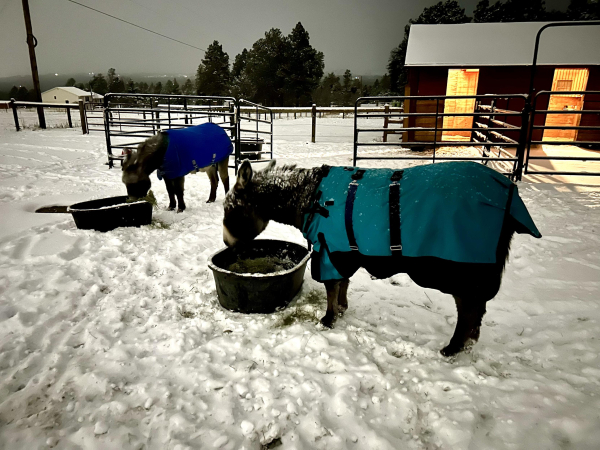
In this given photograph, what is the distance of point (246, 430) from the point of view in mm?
1778

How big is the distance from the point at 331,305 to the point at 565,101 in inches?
585

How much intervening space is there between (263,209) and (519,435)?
2.03 meters

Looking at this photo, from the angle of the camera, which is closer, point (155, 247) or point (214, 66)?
point (155, 247)

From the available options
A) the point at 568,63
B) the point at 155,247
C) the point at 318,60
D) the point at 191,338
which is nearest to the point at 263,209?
the point at 191,338

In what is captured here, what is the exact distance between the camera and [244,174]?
102 inches

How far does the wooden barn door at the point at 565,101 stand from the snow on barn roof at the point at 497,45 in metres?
0.88

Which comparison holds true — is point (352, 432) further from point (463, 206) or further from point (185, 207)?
point (185, 207)

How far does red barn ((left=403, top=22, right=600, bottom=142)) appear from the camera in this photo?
1173 cm

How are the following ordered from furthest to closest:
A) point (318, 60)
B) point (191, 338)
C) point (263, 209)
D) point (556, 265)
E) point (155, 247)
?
1. point (318, 60)
2. point (155, 247)
3. point (556, 265)
4. point (263, 209)
5. point (191, 338)

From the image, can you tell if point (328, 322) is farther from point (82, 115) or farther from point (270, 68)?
point (270, 68)

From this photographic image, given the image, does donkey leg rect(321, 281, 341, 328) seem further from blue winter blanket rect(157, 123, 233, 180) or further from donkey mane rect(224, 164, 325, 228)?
blue winter blanket rect(157, 123, 233, 180)

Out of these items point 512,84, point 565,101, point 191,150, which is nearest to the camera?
point 191,150

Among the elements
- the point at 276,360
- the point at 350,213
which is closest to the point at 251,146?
the point at 350,213

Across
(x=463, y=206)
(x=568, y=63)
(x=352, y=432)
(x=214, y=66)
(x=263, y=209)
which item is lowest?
(x=352, y=432)
